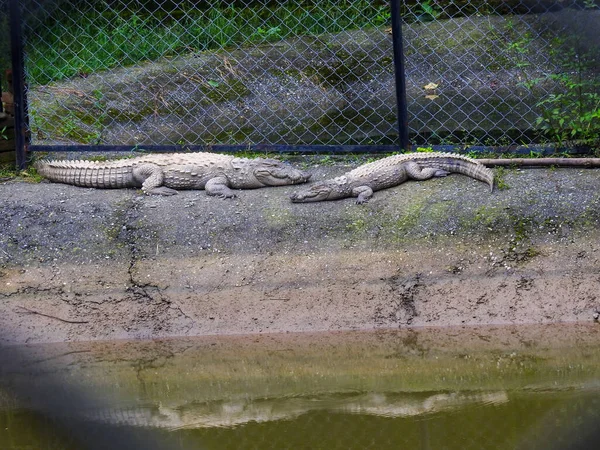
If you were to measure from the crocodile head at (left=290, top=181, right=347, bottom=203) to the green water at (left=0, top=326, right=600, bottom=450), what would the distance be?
1140mm

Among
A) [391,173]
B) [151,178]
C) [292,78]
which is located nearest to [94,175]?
[151,178]

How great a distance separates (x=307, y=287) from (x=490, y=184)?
4.63ft

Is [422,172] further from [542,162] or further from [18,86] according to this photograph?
[18,86]

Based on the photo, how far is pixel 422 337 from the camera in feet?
14.9

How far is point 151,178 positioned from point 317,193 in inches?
46.4

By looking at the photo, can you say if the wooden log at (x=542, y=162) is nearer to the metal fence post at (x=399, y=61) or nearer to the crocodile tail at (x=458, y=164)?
the crocodile tail at (x=458, y=164)

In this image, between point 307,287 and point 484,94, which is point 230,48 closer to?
point 484,94

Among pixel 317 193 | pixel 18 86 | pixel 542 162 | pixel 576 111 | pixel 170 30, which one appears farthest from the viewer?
pixel 170 30

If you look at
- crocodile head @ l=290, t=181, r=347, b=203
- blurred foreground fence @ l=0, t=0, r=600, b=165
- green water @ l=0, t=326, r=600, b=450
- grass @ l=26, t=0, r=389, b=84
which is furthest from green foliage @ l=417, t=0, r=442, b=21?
green water @ l=0, t=326, r=600, b=450

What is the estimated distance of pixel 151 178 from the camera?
5820 mm

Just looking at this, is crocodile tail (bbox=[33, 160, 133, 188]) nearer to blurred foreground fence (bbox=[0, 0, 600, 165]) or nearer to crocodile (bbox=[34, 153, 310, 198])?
crocodile (bbox=[34, 153, 310, 198])

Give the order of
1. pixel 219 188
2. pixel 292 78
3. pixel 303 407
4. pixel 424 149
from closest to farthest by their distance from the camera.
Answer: pixel 303 407, pixel 219 188, pixel 424 149, pixel 292 78

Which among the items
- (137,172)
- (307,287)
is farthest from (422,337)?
(137,172)

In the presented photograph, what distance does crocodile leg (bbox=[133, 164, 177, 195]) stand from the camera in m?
5.74
